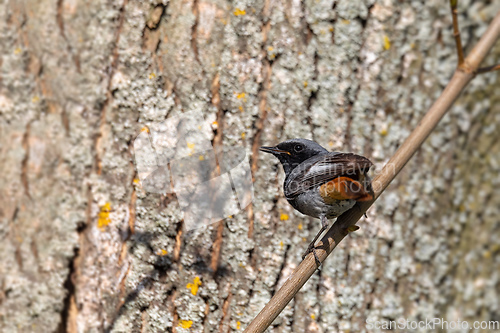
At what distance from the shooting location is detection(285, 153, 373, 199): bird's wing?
2294 millimetres

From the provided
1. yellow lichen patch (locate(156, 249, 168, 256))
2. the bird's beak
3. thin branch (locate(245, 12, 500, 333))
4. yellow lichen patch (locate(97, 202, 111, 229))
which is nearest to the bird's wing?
the bird's beak

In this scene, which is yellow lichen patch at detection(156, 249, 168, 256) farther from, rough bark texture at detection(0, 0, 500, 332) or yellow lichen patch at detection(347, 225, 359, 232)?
yellow lichen patch at detection(347, 225, 359, 232)

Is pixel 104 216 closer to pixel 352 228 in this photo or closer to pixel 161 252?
pixel 161 252

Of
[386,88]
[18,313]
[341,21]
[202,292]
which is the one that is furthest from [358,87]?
[18,313]

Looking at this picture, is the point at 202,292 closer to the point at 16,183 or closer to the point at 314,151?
the point at 314,151

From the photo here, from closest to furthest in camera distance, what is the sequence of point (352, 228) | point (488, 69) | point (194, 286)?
point (488, 69)
point (352, 228)
point (194, 286)

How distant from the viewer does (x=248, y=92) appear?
2.76 metres

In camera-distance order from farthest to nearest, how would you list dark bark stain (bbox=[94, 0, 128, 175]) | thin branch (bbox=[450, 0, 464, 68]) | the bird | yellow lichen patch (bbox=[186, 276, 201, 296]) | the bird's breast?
dark bark stain (bbox=[94, 0, 128, 175])
yellow lichen patch (bbox=[186, 276, 201, 296])
the bird's breast
the bird
thin branch (bbox=[450, 0, 464, 68])

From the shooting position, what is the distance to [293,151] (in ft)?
8.82

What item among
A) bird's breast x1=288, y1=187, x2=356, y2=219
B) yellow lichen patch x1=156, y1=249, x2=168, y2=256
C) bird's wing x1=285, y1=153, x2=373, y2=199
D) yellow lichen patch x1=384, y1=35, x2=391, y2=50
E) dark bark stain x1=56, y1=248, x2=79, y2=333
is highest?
yellow lichen patch x1=384, y1=35, x2=391, y2=50

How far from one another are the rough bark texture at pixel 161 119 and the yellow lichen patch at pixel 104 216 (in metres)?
0.01

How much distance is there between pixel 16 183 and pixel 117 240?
2.46 feet

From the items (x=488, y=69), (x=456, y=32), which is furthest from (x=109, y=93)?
(x=488, y=69)

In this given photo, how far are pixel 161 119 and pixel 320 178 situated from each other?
1.01m
